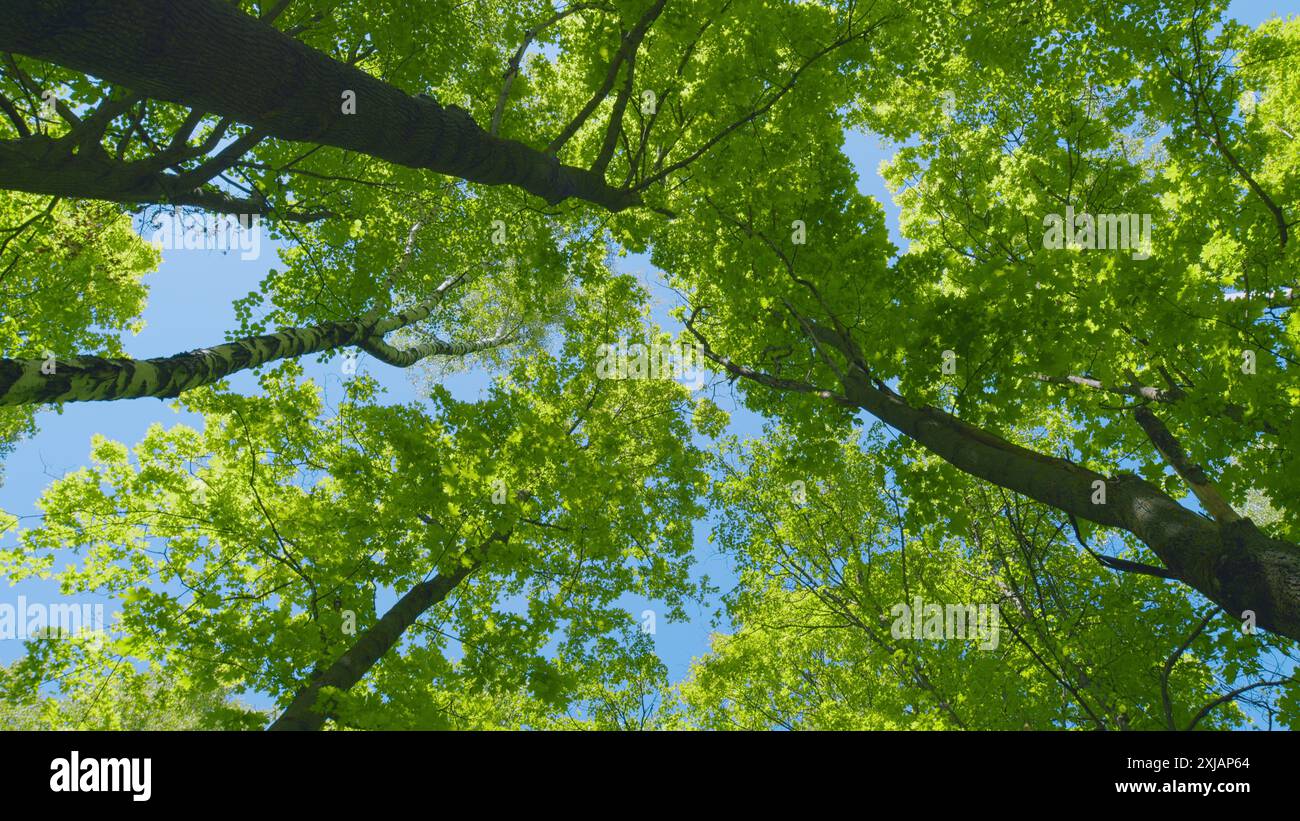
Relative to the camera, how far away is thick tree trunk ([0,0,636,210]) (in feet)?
8.56

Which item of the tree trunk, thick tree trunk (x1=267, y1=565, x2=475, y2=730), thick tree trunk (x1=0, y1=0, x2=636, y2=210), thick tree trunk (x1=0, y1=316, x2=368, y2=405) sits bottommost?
thick tree trunk (x1=267, y1=565, x2=475, y2=730)

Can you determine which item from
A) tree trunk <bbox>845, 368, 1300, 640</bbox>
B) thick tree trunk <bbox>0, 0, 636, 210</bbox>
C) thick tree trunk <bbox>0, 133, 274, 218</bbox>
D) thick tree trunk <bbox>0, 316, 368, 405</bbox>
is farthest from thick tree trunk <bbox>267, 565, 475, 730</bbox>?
tree trunk <bbox>845, 368, 1300, 640</bbox>

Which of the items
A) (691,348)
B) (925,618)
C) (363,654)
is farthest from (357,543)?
(925,618)

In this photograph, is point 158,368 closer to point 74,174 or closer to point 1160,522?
point 74,174

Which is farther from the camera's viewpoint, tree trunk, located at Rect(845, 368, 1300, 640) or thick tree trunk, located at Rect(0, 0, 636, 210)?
tree trunk, located at Rect(845, 368, 1300, 640)

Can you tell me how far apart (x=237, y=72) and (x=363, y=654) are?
5492mm

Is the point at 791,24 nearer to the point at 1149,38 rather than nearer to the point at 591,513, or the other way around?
the point at 1149,38

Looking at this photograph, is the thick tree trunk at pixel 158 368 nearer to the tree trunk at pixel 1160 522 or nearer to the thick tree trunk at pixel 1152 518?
the thick tree trunk at pixel 1152 518

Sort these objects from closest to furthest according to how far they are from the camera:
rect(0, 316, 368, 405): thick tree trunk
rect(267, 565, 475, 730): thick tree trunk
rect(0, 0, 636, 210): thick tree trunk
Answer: rect(0, 0, 636, 210): thick tree trunk, rect(0, 316, 368, 405): thick tree trunk, rect(267, 565, 475, 730): thick tree trunk

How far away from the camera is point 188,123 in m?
4.79

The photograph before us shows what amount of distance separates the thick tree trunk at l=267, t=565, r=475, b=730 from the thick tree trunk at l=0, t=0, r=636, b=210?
177 inches

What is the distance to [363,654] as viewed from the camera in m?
6.34

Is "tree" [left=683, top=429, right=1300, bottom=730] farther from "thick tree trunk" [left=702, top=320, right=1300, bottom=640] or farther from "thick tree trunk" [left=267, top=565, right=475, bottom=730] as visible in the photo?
"thick tree trunk" [left=267, top=565, right=475, bottom=730]
